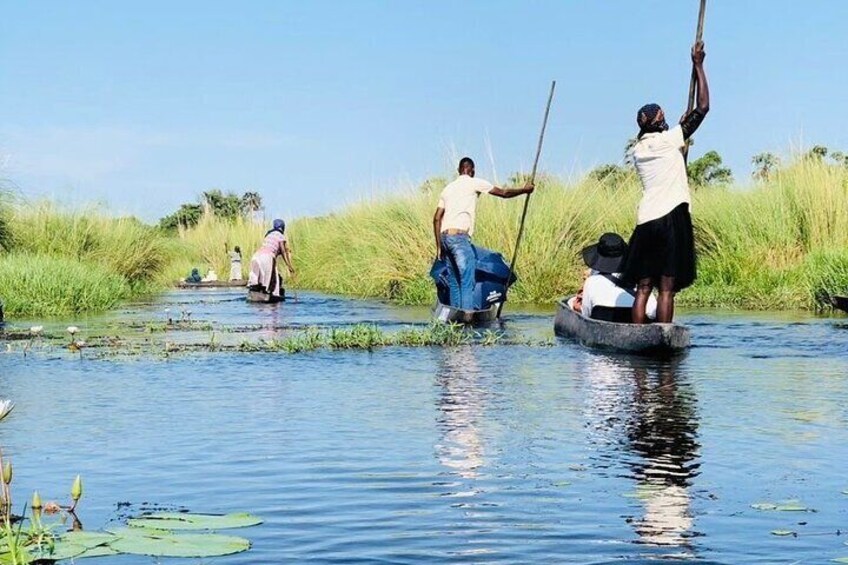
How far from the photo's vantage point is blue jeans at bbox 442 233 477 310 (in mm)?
19750

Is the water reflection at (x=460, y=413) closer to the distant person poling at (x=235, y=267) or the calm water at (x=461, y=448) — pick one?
the calm water at (x=461, y=448)

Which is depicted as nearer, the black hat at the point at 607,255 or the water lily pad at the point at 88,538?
the water lily pad at the point at 88,538

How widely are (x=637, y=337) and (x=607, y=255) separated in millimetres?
1760

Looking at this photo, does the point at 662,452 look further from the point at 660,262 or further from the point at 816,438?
the point at 660,262

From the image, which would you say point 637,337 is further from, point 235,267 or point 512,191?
point 235,267

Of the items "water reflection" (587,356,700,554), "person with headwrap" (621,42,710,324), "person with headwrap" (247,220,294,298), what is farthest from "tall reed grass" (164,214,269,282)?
"water reflection" (587,356,700,554)

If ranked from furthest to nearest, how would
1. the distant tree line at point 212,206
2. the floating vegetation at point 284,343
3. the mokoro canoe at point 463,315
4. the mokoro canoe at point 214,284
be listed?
the distant tree line at point 212,206 < the mokoro canoe at point 214,284 < the mokoro canoe at point 463,315 < the floating vegetation at point 284,343

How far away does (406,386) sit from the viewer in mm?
12047

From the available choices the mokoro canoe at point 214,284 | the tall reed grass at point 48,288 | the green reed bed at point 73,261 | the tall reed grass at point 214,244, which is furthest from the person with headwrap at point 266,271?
the tall reed grass at point 214,244

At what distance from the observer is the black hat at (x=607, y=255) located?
15.9m

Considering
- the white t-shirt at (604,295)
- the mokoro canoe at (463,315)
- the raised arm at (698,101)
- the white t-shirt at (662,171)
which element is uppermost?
the raised arm at (698,101)

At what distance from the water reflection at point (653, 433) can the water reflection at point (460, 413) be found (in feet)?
2.61

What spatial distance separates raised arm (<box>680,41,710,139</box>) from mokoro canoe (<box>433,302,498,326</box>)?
6098mm

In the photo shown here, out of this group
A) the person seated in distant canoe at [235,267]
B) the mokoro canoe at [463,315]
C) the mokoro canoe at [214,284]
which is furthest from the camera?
the person seated in distant canoe at [235,267]
